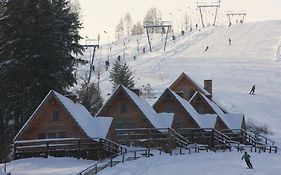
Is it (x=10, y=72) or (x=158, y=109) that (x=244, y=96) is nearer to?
(x=158, y=109)

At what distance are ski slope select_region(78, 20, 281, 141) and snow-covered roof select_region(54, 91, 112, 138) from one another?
95.0 ft

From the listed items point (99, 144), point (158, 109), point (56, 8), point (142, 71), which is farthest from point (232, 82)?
point (99, 144)

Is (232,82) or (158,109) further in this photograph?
(232,82)

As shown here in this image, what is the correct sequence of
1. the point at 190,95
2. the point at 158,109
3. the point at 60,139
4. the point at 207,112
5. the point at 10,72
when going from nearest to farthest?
the point at 60,139 → the point at 10,72 → the point at 158,109 → the point at 207,112 → the point at 190,95

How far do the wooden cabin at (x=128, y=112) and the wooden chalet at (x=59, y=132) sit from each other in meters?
6.44

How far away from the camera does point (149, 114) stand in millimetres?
52562

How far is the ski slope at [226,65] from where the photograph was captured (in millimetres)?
88375

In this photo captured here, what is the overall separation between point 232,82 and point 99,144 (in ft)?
216

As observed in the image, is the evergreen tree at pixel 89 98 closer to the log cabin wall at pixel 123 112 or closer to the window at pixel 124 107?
the log cabin wall at pixel 123 112

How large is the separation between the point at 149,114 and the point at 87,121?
28.9 ft

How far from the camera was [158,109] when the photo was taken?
59.0m

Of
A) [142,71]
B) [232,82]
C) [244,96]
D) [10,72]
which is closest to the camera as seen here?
[10,72]

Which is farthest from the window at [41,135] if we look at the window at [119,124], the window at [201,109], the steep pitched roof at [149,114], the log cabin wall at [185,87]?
the log cabin wall at [185,87]

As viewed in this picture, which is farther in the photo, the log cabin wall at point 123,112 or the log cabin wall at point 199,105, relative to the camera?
the log cabin wall at point 199,105
